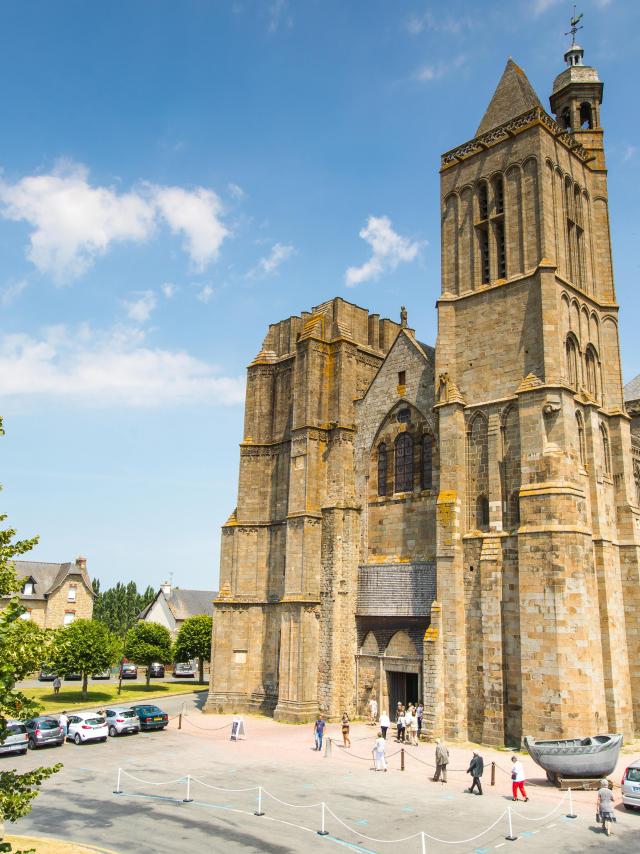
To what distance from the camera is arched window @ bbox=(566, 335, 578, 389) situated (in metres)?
30.5

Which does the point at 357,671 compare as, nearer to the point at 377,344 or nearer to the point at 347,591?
the point at 347,591

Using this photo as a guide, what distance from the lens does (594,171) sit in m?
35.7

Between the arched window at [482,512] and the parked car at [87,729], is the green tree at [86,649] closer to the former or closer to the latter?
the parked car at [87,729]

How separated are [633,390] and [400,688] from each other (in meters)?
26.2

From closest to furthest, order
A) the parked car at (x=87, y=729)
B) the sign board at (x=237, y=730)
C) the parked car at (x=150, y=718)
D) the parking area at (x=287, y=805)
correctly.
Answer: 1. the parking area at (x=287, y=805)
2. the parked car at (x=87, y=729)
3. the sign board at (x=237, y=730)
4. the parked car at (x=150, y=718)

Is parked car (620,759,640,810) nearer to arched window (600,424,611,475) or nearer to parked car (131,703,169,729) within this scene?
arched window (600,424,611,475)

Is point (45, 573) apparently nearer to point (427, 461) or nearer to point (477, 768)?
point (427, 461)

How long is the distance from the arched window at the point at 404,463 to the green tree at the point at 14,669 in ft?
77.3

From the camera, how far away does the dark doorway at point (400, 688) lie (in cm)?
3209

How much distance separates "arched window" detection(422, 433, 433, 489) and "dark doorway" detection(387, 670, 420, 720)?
8.65 meters

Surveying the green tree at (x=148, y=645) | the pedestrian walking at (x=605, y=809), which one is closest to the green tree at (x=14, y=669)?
the pedestrian walking at (x=605, y=809)

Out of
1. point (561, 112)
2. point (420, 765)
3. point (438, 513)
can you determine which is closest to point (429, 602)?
point (438, 513)

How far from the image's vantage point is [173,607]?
73.2 meters

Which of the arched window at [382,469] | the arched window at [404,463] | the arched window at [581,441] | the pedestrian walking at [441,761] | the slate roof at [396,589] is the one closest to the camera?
the pedestrian walking at [441,761]
